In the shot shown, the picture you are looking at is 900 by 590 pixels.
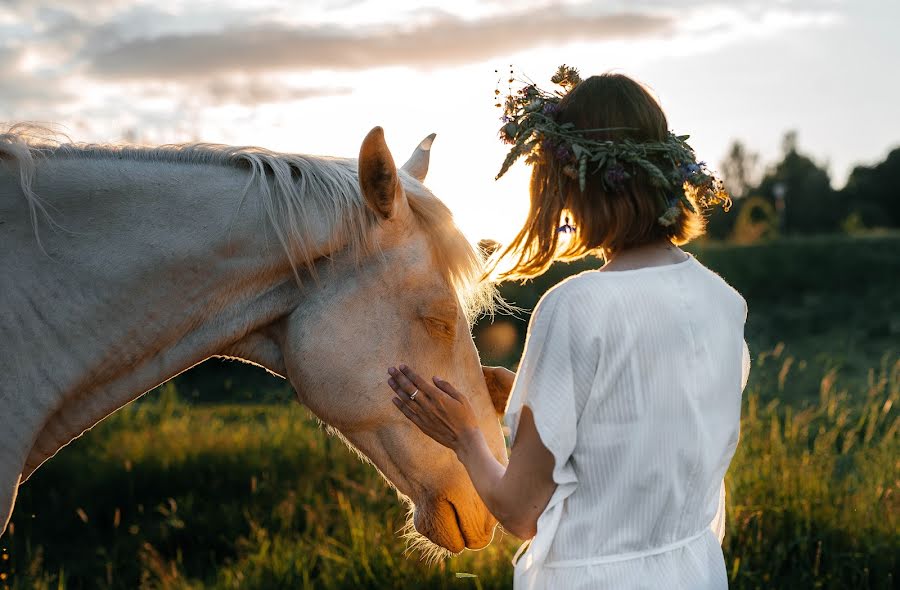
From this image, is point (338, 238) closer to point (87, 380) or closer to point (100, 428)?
point (87, 380)

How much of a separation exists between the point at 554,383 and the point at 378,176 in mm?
734

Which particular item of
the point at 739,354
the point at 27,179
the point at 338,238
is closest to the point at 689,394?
the point at 739,354

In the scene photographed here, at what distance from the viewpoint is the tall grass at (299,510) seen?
13.5ft

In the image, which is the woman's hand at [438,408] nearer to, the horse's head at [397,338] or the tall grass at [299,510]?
the horse's head at [397,338]

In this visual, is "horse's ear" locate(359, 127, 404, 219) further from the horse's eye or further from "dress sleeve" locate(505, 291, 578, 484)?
"dress sleeve" locate(505, 291, 578, 484)

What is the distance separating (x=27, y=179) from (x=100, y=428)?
5552 mm

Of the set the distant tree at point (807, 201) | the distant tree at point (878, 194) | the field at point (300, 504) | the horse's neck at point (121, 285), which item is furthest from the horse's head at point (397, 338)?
the distant tree at point (878, 194)

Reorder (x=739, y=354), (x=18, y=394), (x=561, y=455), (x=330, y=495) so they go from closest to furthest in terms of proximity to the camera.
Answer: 1. (x=561, y=455)
2. (x=739, y=354)
3. (x=18, y=394)
4. (x=330, y=495)

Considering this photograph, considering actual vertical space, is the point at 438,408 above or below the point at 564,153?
below

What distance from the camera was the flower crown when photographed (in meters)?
1.79

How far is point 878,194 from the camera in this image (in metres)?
46.7

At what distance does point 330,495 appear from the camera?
19.1ft

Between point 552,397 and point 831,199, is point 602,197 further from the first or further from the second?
point 831,199

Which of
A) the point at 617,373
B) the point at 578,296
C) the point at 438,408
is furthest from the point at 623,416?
the point at 438,408
